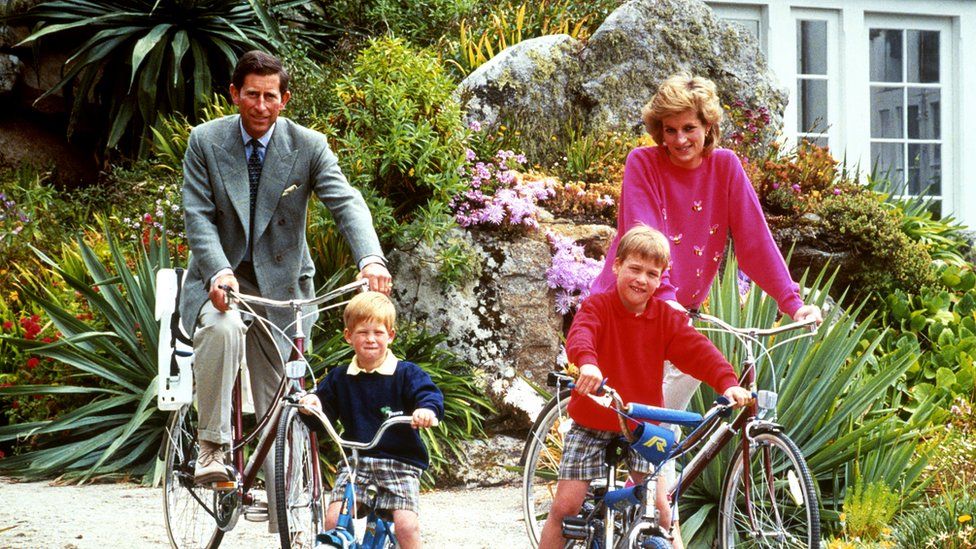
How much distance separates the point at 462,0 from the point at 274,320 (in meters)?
6.57

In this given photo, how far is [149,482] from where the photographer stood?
6.10 m

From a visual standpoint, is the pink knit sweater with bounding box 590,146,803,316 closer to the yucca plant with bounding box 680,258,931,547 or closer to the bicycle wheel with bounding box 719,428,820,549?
the bicycle wheel with bounding box 719,428,820,549

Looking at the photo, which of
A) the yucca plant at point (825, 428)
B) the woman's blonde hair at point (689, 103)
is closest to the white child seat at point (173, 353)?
the woman's blonde hair at point (689, 103)

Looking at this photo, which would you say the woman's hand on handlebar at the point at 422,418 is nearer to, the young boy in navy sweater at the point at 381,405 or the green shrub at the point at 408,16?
the young boy in navy sweater at the point at 381,405

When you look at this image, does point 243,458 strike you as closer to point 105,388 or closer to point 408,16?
point 105,388

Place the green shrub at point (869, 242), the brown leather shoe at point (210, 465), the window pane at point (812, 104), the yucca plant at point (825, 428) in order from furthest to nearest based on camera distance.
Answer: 1. the window pane at point (812, 104)
2. the green shrub at point (869, 242)
3. the yucca plant at point (825, 428)
4. the brown leather shoe at point (210, 465)

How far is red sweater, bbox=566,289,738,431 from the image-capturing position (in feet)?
11.4

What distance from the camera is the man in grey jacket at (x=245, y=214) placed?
12.9 feet

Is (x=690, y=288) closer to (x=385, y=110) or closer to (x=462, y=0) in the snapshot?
(x=385, y=110)

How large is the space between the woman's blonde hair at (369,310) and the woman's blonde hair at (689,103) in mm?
1131

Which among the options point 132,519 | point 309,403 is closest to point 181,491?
point 132,519

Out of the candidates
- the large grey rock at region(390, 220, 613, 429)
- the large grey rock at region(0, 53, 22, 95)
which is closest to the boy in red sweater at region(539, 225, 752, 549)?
the large grey rock at region(390, 220, 613, 429)

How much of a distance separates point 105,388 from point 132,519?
1531mm

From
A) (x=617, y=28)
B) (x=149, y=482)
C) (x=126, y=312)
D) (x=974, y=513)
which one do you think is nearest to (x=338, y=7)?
(x=617, y=28)
